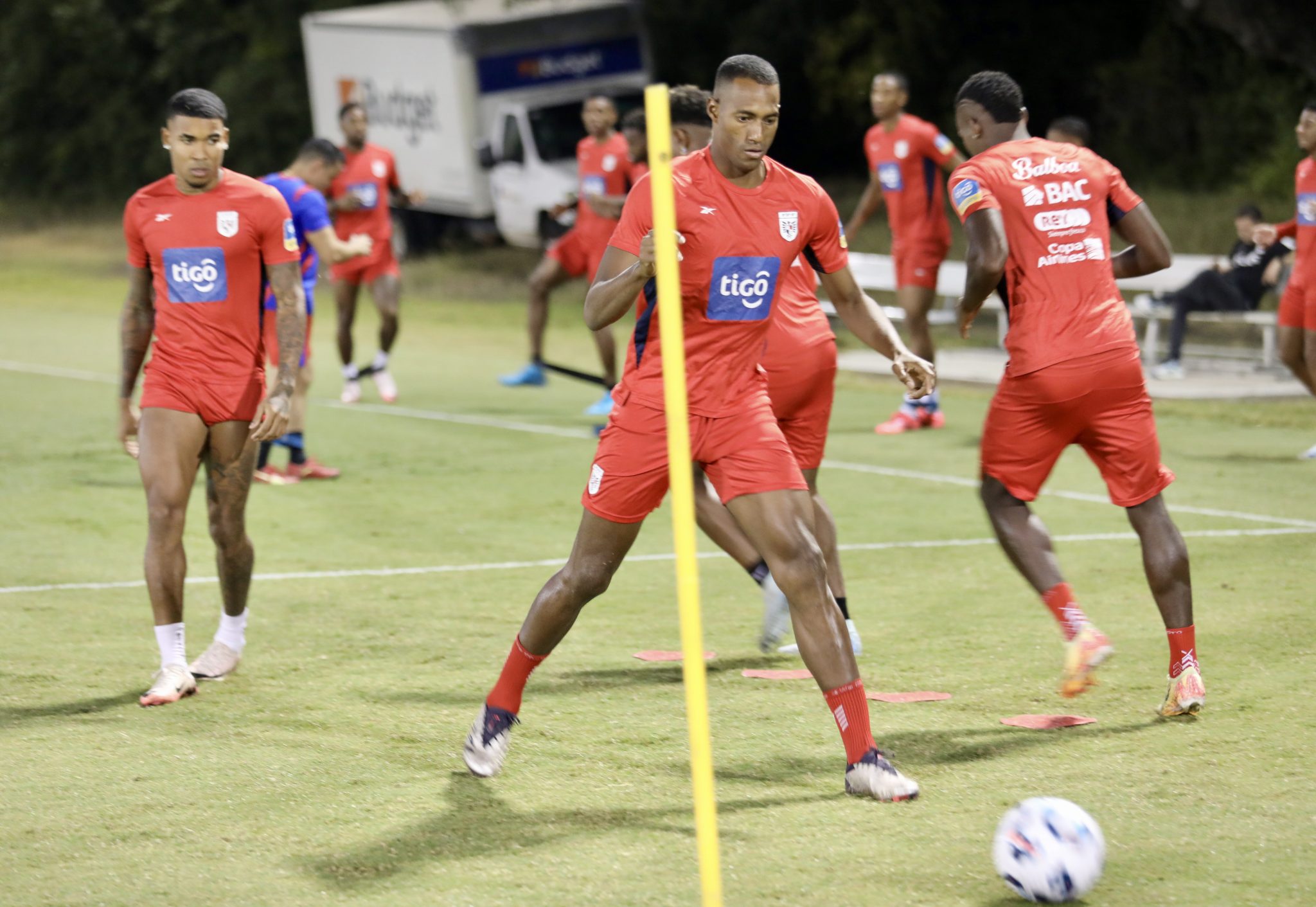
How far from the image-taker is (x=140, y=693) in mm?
6656

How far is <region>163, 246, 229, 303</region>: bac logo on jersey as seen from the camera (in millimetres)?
6703

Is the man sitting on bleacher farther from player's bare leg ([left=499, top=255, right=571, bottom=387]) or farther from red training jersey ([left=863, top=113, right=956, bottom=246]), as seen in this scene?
player's bare leg ([left=499, top=255, right=571, bottom=387])

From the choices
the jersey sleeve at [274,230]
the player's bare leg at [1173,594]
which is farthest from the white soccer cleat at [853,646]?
the jersey sleeve at [274,230]

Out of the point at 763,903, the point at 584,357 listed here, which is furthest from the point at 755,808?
the point at 584,357

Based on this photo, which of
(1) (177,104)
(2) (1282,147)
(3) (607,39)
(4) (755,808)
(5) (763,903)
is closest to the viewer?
(5) (763,903)

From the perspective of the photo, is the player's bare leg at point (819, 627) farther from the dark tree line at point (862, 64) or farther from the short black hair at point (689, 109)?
the dark tree line at point (862, 64)

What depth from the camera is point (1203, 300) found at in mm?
16156

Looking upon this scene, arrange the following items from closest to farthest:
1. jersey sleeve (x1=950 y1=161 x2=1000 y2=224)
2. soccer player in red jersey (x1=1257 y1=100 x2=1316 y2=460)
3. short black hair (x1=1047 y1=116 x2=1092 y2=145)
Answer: jersey sleeve (x1=950 y1=161 x2=1000 y2=224) < soccer player in red jersey (x1=1257 y1=100 x2=1316 y2=460) < short black hair (x1=1047 y1=116 x2=1092 y2=145)

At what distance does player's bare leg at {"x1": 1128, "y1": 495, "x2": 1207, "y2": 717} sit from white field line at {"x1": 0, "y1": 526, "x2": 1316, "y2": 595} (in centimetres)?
318

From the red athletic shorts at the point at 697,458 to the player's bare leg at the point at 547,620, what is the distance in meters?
0.10

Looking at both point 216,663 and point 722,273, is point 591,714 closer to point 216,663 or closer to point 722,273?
point 216,663

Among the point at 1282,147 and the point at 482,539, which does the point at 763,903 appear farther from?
the point at 1282,147

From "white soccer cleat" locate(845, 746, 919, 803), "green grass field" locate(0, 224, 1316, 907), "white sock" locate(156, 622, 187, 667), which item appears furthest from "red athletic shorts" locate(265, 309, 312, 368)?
"white soccer cleat" locate(845, 746, 919, 803)

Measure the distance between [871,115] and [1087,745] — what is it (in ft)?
87.8
